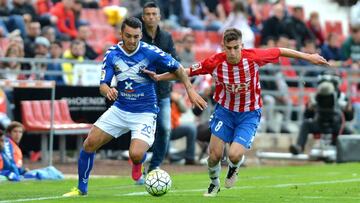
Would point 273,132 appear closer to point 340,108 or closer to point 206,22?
point 340,108

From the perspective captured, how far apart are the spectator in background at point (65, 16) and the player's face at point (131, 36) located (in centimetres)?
1178

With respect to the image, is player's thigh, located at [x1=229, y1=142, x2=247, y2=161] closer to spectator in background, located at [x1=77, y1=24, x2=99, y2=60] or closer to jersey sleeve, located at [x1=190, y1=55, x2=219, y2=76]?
jersey sleeve, located at [x1=190, y1=55, x2=219, y2=76]

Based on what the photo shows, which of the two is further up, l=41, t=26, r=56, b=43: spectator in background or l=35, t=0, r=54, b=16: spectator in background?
l=35, t=0, r=54, b=16: spectator in background

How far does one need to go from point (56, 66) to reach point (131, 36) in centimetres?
839

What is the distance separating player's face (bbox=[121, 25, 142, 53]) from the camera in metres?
13.7

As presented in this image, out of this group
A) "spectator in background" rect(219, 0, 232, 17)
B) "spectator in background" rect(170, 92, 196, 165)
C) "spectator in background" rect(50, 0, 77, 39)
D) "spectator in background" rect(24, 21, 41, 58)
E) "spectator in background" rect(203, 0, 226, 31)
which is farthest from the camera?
"spectator in background" rect(219, 0, 232, 17)

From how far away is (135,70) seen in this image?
45.7 ft

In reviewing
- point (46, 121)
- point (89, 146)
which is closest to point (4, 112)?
point (46, 121)

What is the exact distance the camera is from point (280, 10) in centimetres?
2967

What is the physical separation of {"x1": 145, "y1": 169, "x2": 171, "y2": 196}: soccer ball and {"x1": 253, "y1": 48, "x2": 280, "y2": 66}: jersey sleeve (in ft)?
5.96

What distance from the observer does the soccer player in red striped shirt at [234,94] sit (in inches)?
547

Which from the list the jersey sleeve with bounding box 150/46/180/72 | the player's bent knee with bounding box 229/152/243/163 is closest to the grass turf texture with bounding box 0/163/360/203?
the player's bent knee with bounding box 229/152/243/163

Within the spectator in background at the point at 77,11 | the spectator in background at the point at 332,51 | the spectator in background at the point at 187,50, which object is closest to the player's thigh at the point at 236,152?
the spectator in background at the point at 187,50

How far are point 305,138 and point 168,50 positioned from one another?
24.6 feet
